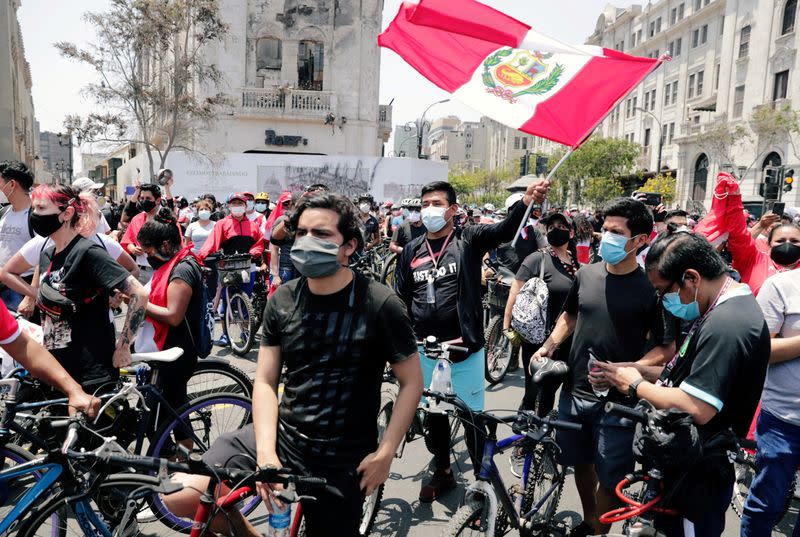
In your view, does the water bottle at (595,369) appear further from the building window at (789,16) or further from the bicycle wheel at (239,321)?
the building window at (789,16)

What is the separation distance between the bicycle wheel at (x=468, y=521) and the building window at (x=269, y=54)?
3660cm

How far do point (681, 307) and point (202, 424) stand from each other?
3155 millimetres

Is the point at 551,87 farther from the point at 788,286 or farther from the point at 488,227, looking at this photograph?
the point at 788,286

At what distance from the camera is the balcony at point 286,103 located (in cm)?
3481

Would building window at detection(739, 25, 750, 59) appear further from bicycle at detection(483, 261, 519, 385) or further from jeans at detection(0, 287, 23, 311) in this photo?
jeans at detection(0, 287, 23, 311)

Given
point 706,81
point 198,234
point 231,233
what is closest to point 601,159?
point 706,81

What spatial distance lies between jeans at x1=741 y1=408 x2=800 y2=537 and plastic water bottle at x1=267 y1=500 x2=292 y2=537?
2.40 m

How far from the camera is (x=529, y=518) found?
10.7 feet

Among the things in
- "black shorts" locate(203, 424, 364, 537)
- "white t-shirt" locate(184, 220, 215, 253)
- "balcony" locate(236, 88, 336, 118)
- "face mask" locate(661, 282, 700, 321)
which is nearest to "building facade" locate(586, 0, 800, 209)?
"balcony" locate(236, 88, 336, 118)

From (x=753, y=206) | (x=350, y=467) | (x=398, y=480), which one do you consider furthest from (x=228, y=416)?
(x=753, y=206)

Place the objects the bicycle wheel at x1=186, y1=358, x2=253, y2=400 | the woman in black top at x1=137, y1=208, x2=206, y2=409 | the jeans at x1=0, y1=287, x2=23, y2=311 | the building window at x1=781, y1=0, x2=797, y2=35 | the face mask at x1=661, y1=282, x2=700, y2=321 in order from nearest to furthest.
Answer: the face mask at x1=661, y1=282, x2=700, y2=321, the woman in black top at x1=137, y1=208, x2=206, y2=409, the bicycle wheel at x1=186, y1=358, x2=253, y2=400, the jeans at x1=0, y1=287, x2=23, y2=311, the building window at x1=781, y1=0, x2=797, y2=35

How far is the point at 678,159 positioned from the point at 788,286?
51.9 meters

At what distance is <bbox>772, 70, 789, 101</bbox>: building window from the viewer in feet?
124

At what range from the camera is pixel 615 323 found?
3441 millimetres
